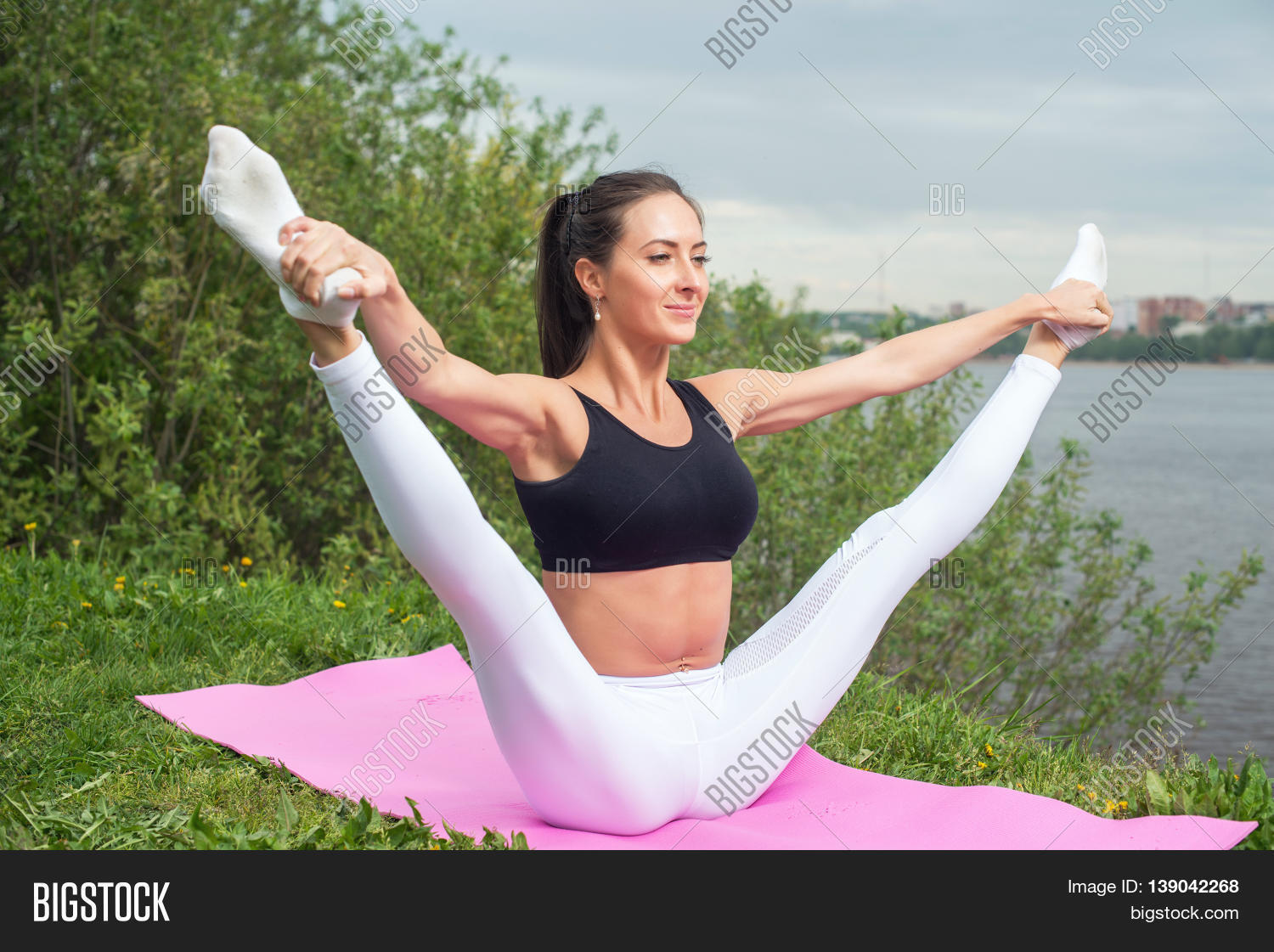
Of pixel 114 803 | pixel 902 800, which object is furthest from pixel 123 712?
pixel 902 800

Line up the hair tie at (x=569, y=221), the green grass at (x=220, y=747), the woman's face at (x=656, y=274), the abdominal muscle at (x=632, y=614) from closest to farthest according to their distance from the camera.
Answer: the green grass at (x=220, y=747) → the abdominal muscle at (x=632, y=614) → the woman's face at (x=656, y=274) → the hair tie at (x=569, y=221)

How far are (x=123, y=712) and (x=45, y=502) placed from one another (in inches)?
119

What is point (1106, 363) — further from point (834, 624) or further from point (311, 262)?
point (311, 262)

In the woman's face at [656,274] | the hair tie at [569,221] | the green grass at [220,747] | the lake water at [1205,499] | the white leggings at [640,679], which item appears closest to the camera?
the white leggings at [640,679]

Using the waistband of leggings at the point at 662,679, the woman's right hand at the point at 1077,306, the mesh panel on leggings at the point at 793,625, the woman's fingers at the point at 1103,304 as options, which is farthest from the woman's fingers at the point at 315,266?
the woman's fingers at the point at 1103,304

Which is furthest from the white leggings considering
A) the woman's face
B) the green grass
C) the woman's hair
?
the woman's hair

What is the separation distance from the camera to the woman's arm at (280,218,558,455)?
7.20 feet

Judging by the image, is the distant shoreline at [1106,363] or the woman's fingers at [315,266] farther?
the distant shoreline at [1106,363]

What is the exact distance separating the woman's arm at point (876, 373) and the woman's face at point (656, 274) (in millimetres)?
373

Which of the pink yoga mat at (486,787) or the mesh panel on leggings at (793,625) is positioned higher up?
the mesh panel on leggings at (793,625)

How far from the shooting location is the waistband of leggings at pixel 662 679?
2881mm

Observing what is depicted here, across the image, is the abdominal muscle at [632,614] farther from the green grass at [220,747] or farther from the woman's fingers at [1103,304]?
the woman's fingers at [1103,304]

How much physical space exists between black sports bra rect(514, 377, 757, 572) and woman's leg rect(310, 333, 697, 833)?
0.97ft
